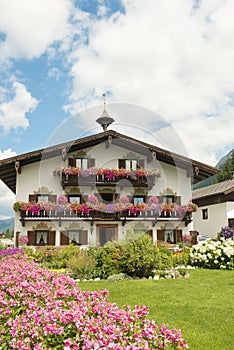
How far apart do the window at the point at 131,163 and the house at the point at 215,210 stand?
848 cm

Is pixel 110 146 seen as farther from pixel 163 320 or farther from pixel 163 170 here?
pixel 163 320

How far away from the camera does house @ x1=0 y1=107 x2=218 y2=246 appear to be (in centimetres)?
2173

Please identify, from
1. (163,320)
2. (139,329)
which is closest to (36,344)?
(139,329)

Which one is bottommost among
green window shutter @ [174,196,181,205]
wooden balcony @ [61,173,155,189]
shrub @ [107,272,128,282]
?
shrub @ [107,272,128,282]

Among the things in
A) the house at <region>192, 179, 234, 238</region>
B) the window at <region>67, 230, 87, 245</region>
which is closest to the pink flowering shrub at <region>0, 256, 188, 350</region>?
the window at <region>67, 230, 87, 245</region>

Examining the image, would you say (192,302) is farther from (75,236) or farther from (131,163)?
(131,163)

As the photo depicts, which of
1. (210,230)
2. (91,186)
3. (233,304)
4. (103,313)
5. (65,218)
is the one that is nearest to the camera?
(103,313)

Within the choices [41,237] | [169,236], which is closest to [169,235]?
[169,236]

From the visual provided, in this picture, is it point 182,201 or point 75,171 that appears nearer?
point 75,171

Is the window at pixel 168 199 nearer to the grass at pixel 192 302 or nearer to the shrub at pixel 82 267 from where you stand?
the grass at pixel 192 302

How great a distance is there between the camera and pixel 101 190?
23188mm

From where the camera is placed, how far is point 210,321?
21.0 feet

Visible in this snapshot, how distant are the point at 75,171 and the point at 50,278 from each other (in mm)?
16667

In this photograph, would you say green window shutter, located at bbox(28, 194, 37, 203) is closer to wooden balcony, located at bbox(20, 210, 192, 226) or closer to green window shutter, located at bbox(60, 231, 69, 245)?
wooden balcony, located at bbox(20, 210, 192, 226)
